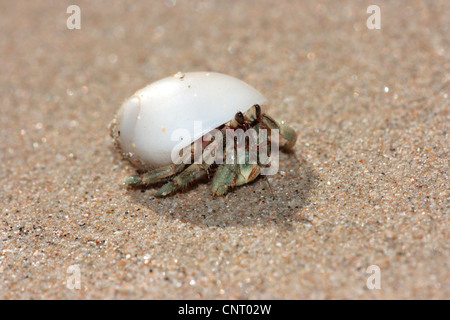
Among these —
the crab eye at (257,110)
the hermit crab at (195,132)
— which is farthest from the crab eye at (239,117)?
the crab eye at (257,110)

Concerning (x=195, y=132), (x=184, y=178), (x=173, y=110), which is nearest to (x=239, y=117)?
(x=195, y=132)

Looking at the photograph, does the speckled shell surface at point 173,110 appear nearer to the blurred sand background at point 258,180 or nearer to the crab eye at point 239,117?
the crab eye at point 239,117

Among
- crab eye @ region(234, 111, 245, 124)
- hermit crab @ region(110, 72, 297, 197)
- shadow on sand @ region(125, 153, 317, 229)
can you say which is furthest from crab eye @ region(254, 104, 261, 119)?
shadow on sand @ region(125, 153, 317, 229)

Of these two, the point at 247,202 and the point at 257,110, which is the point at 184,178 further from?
the point at 257,110

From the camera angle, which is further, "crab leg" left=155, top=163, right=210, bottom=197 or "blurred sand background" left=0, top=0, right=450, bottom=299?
"crab leg" left=155, top=163, right=210, bottom=197

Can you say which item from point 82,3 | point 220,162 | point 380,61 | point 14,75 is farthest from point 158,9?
point 220,162

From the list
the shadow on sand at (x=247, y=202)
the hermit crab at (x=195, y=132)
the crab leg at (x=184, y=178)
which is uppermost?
the hermit crab at (x=195, y=132)

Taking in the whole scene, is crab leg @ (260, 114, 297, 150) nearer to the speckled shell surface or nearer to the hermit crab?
the hermit crab
